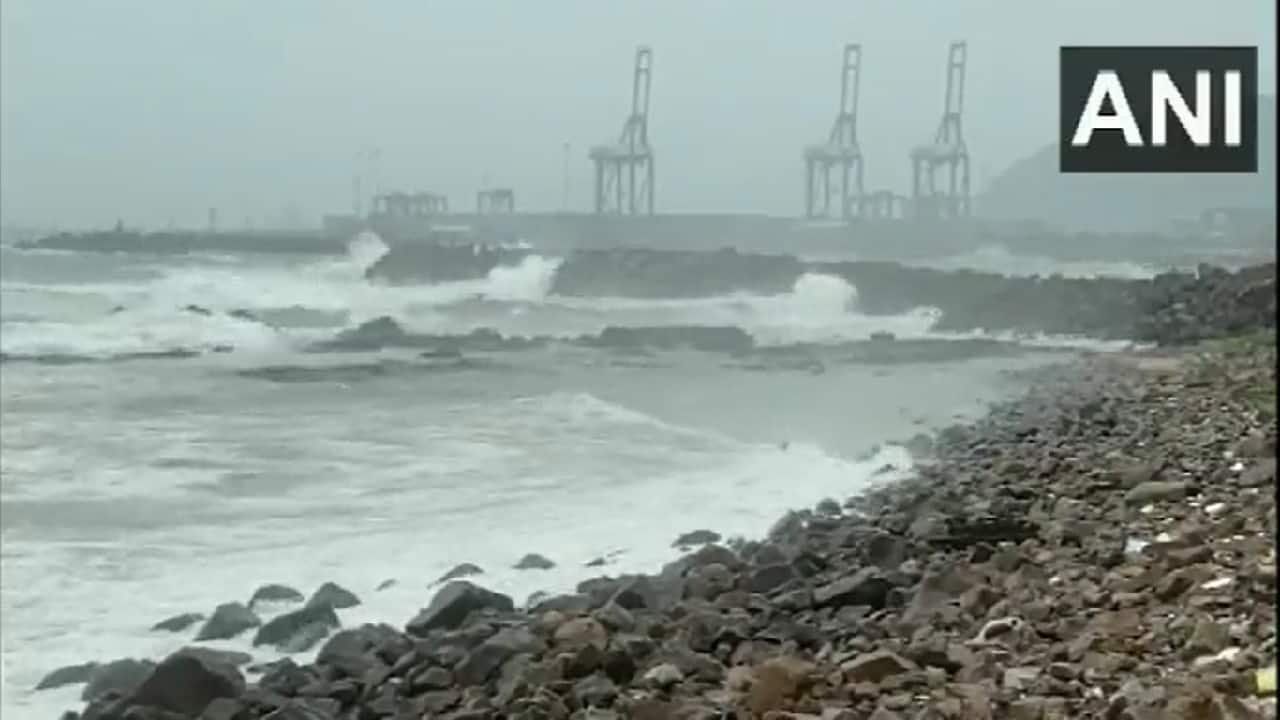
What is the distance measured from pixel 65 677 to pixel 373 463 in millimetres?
5053

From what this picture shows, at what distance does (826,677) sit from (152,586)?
3.68 metres

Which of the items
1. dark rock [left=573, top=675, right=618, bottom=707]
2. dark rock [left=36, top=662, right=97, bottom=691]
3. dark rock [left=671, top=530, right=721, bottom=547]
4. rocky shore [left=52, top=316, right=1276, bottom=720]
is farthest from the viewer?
dark rock [left=671, top=530, right=721, bottom=547]

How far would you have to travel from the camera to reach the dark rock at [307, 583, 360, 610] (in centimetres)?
584

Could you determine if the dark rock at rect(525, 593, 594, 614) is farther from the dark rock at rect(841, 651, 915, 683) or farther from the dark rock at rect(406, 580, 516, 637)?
the dark rock at rect(841, 651, 915, 683)

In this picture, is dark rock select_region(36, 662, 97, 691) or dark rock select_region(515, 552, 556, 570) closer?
dark rock select_region(36, 662, 97, 691)

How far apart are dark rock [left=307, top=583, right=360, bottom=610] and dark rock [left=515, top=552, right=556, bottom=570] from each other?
2.56 feet

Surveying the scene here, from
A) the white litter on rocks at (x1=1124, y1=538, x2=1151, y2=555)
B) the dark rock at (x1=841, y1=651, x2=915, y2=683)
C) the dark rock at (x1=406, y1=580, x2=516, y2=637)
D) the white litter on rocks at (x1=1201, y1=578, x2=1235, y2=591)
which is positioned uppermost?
the white litter on rocks at (x1=1201, y1=578, x2=1235, y2=591)

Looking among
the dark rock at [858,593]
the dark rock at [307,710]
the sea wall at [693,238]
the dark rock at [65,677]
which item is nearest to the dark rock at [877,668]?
the dark rock at [858,593]

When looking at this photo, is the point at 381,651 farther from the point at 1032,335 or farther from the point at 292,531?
the point at 1032,335

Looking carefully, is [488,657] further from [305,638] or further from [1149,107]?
[1149,107]

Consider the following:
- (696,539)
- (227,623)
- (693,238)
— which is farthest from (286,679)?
(693,238)

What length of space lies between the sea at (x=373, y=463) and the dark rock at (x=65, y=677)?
1.9 inches

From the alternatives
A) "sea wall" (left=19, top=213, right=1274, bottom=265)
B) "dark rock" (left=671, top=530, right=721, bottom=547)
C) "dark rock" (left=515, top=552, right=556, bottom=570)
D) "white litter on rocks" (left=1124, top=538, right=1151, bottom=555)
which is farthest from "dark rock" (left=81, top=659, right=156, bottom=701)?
"sea wall" (left=19, top=213, right=1274, bottom=265)

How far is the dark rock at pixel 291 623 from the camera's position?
5.49 metres
